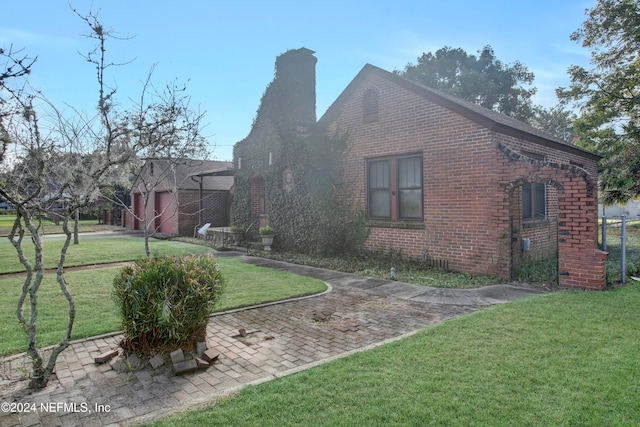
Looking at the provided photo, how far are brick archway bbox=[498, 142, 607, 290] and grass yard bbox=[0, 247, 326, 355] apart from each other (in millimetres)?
4647

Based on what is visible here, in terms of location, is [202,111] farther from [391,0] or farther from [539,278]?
[539,278]

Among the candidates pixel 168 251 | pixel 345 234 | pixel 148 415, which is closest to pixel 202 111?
pixel 345 234

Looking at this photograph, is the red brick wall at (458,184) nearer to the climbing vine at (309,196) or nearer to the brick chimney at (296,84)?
the climbing vine at (309,196)

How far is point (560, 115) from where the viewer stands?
42562 mm

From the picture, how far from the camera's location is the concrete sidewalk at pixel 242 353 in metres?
3.13

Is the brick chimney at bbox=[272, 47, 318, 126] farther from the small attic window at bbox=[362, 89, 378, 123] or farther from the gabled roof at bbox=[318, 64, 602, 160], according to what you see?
the small attic window at bbox=[362, 89, 378, 123]

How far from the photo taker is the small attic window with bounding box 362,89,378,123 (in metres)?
10.8

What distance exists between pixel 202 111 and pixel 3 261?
772cm

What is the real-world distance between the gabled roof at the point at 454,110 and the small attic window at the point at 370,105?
0.49 m

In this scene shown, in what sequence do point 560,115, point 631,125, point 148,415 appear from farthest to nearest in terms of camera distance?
point 560,115 → point 631,125 → point 148,415

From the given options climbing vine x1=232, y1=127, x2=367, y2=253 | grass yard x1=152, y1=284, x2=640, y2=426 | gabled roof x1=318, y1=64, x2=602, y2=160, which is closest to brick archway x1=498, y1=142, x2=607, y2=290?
gabled roof x1=318, y1=64, x2=602, y2=160

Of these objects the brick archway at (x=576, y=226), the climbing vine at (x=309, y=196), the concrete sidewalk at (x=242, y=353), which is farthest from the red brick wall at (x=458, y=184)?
the concrete sidewalk at (x=242, y=353)

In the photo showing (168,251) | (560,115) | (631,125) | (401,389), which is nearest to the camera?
(401,389)

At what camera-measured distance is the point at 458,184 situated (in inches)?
348
